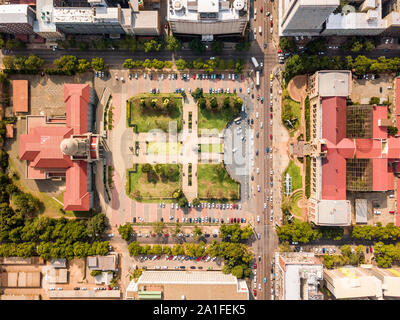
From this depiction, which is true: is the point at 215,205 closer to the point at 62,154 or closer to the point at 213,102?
the point at 213,102

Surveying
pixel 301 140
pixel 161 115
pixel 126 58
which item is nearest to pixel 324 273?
pixel 301 140

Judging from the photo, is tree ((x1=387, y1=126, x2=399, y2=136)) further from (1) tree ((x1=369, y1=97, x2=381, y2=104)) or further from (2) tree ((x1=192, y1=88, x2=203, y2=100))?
(2) tree ((x1=192, y1=88, x2=203, y2=100))

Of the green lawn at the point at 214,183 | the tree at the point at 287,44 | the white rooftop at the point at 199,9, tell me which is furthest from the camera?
the green lawn at the point at 214,183

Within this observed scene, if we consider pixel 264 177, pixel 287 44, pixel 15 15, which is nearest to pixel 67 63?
pixel 15 15

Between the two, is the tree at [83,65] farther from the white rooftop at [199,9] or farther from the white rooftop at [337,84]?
the white rooftop at [337,84]

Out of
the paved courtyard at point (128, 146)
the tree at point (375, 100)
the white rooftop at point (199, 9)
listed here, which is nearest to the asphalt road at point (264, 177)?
the paved courtyard at point (128, 146)

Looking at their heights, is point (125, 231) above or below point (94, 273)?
above

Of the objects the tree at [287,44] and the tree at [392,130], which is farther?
the tree at [392,130]
